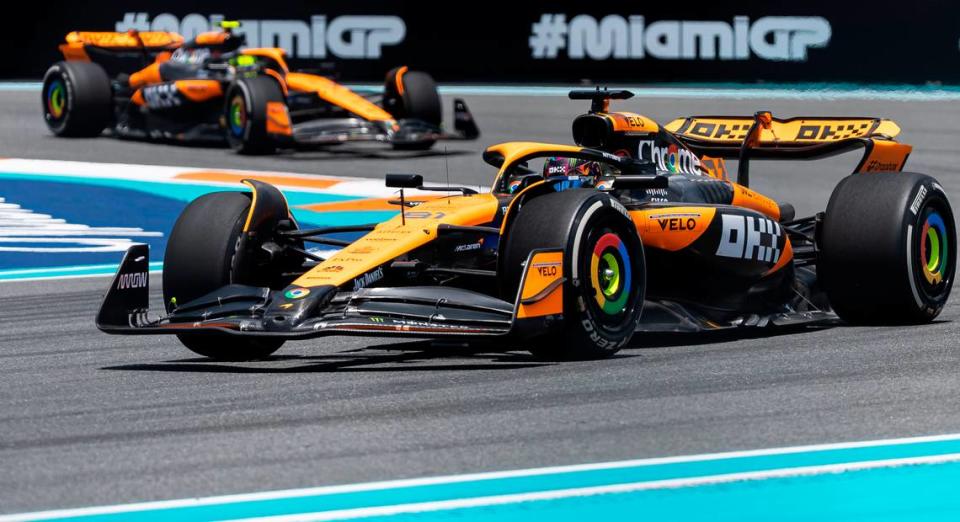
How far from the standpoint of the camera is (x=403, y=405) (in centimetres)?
630

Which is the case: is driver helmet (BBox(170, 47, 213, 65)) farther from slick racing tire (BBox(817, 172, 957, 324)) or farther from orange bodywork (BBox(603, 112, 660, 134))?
slick racing tire (BBox(817, 172, 957, 324))

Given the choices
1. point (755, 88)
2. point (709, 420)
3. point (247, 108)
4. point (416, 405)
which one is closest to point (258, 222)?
point (416, 405)

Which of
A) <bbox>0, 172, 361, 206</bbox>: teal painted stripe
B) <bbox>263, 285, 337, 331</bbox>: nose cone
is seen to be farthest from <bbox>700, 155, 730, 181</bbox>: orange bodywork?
<bbox>0, 172, 361, 206</bbox>: teal painted stripe

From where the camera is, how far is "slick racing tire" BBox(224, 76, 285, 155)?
18312 mm

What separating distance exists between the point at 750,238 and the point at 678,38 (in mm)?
16144

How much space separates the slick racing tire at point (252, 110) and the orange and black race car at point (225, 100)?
0.4 inches

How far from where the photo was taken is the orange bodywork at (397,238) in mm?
7270

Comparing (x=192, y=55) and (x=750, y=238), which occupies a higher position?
(x=192, y=55)

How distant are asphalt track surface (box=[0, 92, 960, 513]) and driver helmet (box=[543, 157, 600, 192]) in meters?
0.85

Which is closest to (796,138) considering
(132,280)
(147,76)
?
(132,280)

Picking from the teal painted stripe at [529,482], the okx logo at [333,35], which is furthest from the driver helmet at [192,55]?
the teal painted stripe at [529,482]

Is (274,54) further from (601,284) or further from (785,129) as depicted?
(601,284)

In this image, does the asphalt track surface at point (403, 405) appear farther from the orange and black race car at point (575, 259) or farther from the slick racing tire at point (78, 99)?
the slick racing tire at point (78, 99)

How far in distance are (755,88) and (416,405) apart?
18088 mm
